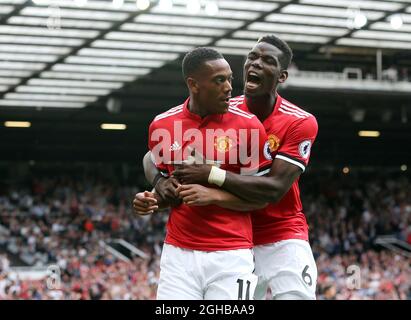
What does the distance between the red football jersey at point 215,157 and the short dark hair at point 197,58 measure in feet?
0.81

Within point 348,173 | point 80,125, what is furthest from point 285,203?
point 348,173

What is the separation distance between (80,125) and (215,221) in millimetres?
25865

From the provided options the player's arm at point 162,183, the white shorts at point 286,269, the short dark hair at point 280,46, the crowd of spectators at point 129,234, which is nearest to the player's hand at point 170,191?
the player's arm at point 162,183

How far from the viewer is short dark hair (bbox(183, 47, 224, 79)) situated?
17.0 ft

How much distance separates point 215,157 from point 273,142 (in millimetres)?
591

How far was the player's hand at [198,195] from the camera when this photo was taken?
498cm

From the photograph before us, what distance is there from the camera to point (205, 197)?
4.99 m

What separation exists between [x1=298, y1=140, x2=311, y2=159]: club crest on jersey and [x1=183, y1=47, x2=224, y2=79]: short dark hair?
0.79 m

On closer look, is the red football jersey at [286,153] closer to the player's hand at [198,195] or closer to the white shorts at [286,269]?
the white shorts at [286,269]

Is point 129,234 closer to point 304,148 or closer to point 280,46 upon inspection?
point 280,46

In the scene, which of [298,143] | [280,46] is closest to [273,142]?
[298,143]

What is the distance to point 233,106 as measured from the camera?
5457 mm

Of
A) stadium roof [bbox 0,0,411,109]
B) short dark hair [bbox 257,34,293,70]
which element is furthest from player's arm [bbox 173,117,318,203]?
stadium roof [bbox 0,0,411,109]
